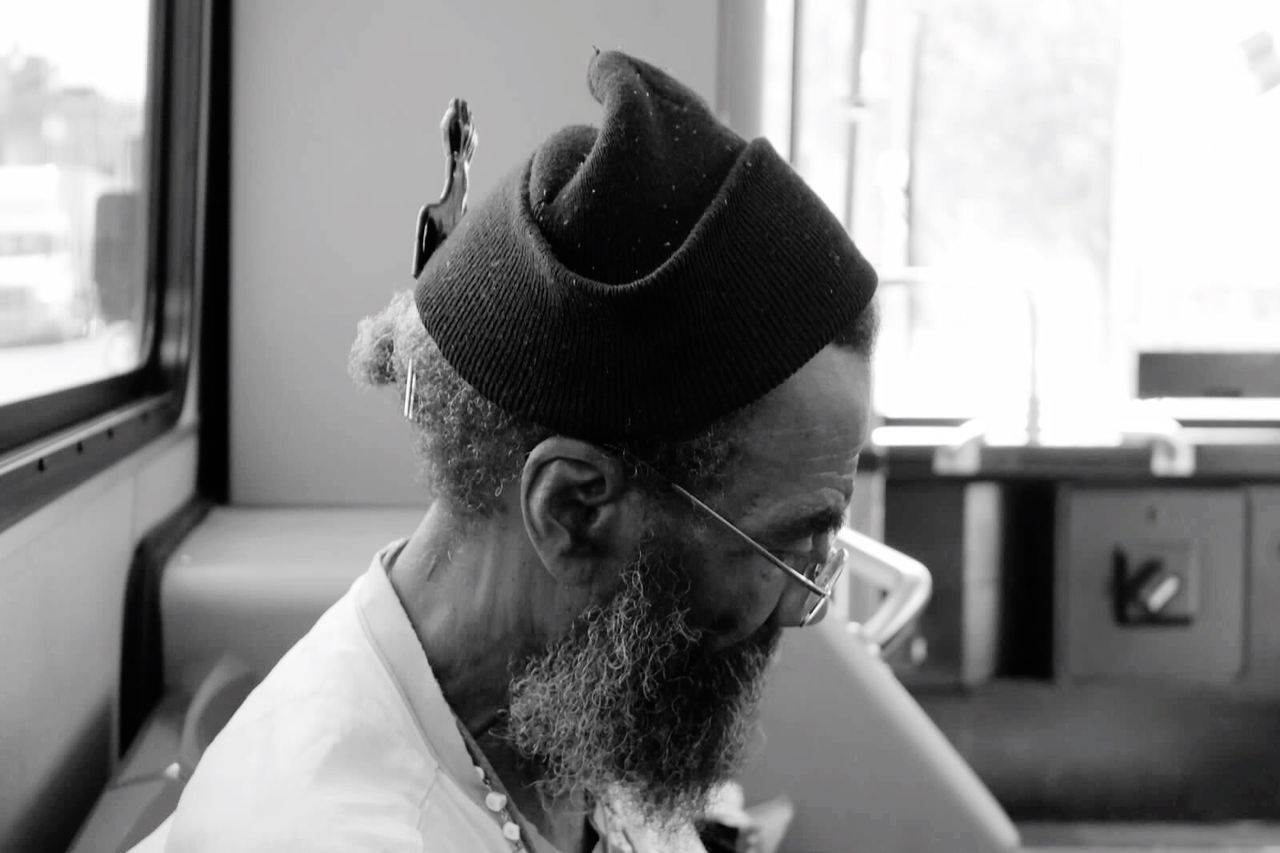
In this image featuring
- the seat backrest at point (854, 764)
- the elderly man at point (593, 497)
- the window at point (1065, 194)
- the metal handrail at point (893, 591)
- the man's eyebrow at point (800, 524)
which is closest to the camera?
the elderly man at point (593, 497)

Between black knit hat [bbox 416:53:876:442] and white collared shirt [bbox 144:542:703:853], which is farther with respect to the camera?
black knit hat [bbox 416:53:876:442]

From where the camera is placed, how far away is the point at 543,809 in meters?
1.16

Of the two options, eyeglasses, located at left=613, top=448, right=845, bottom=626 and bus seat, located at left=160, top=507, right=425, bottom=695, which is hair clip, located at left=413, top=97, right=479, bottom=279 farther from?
bus seat, located at left=160, top=507, right=425, bottom=695

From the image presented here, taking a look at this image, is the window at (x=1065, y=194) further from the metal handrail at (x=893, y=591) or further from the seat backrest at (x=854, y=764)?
the seat backrest at (x=854, y=764)

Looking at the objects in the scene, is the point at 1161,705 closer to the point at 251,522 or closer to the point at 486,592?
the point at 251,522

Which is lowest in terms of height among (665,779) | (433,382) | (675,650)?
(665,779)

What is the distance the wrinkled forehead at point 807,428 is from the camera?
1081mm

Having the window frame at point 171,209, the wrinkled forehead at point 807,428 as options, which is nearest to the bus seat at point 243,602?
the window frame at point 171,209

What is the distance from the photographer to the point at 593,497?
3.50 feet

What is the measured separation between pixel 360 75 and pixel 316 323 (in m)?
0.49

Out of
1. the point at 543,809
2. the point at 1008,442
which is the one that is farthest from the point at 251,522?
the point at 1008,442

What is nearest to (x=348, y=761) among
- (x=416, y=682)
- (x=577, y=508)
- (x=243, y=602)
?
(x=416, y=682)

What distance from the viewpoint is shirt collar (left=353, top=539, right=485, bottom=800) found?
1.03m

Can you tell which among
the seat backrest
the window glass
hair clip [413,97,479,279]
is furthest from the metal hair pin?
the seat backrest
